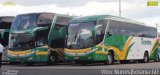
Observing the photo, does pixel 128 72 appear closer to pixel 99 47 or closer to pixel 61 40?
pixel 99 47

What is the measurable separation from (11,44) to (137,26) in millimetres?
8925

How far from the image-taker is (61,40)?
31.1 m

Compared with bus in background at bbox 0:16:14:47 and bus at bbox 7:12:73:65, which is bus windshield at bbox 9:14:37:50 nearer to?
bus at bbox 7:12:73:65

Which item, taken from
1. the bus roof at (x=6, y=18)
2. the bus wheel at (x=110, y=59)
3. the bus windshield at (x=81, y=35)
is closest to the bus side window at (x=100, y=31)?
the bus windshield at (x=81, y=35)

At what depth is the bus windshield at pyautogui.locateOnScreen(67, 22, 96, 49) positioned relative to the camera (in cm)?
2792

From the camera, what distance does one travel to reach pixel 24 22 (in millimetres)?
29828

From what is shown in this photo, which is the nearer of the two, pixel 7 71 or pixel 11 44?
pixel 7 71

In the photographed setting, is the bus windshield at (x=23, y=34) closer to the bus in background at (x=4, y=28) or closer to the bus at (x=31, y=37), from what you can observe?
the bus at (x=31, y=37)

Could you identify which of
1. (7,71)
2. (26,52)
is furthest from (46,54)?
(7,71)

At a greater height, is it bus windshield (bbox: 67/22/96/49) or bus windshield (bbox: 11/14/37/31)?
bus windshield (bbox: 11/14/37/31)

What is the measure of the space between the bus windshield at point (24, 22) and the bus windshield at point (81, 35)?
235cm

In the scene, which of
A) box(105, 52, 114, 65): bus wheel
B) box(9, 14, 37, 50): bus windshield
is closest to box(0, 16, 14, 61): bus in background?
box(9, 14, 37, 50): bus windshield

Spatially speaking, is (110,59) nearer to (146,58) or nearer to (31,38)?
(31,38)

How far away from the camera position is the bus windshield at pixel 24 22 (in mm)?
29469
